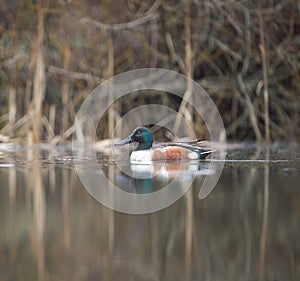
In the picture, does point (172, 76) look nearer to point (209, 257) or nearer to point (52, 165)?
point (52, 165)

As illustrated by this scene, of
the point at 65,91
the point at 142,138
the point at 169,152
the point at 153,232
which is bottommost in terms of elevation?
the point at 153,232

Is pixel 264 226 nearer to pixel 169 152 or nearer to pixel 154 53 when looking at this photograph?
pixel 169 152

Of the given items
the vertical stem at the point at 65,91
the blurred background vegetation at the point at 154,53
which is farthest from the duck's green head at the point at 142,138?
the vertical stem at the point at 65,91

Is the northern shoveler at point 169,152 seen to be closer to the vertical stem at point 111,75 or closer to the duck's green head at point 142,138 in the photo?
the duck's green head at point 142,138

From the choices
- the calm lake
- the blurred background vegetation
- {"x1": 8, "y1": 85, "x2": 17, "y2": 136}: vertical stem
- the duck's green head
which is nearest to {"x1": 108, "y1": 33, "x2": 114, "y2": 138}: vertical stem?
the blurred background vegetation

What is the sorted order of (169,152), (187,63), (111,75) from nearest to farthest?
(169,152) → (187,63) → (111,75)

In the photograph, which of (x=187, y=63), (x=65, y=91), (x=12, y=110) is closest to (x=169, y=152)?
(x=187, y=63)

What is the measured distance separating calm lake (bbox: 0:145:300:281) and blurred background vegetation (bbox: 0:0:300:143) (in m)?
3.15

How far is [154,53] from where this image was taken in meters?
8.34

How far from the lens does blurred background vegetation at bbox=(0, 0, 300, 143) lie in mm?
8008

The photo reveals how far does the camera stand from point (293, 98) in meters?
8.37

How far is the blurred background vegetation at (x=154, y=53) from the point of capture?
26.3 ft

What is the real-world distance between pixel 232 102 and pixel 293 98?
2.37ft

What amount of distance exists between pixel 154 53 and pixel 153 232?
5.46 meters
